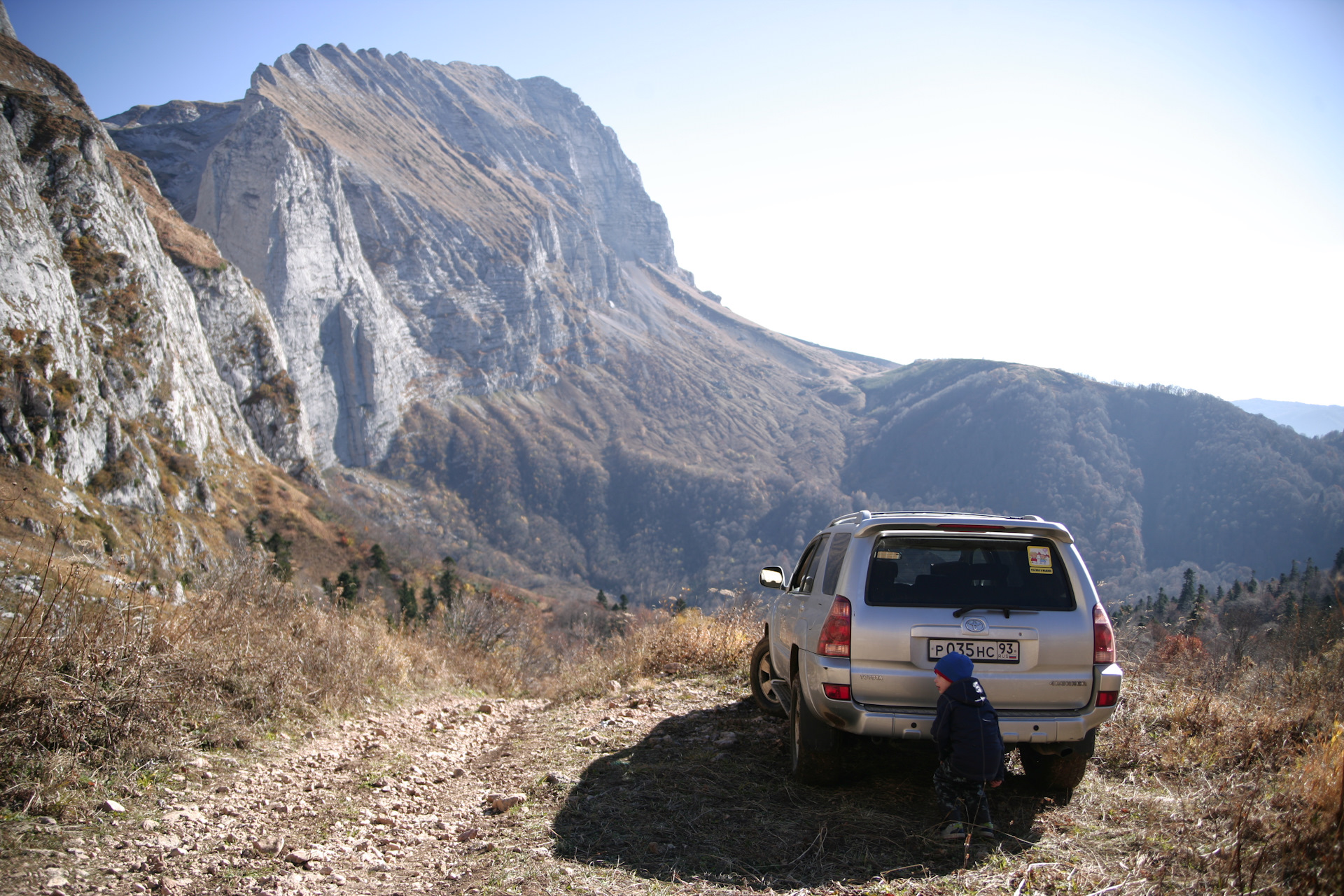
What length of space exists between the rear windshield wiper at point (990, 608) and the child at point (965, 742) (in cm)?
27

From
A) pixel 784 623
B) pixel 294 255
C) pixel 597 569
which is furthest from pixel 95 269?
pixel 597 569

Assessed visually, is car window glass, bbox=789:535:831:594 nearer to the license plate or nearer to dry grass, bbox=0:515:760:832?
the license plate

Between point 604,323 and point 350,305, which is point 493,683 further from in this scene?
point 604,323

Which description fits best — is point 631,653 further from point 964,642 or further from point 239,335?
point 239,335

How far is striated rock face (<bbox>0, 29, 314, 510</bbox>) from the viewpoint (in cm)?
3528

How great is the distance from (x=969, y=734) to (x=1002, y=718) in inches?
16.5

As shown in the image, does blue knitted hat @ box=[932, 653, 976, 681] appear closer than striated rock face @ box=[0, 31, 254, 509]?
Yes

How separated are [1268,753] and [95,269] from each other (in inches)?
2323

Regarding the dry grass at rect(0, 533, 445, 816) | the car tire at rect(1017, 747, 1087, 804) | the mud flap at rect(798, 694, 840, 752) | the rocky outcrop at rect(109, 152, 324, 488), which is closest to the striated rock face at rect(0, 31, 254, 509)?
the rocky outcrop at rect(109, 152, 324, 488)

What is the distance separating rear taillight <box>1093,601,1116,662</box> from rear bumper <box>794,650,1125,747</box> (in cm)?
6

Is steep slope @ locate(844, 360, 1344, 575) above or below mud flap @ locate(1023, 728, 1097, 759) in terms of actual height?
above

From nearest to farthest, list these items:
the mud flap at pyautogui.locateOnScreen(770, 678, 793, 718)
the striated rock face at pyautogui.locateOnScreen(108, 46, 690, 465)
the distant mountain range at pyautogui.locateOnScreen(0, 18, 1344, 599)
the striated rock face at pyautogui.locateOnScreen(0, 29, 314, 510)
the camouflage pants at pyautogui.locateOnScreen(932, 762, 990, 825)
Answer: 1. the camouflage pants at pyautogui.locateOnScreen(932, 762, 990, 825)
2. the mud flap at pyautogui.locateOnScreen(770, 678, 793, 718)
3. the striated rock face at pyautogui.locateOnScreen(0, 29, 314, 510)
4. the distant mountain range at pyautogui.locateOnScreen(0, 18, 1344, 599)
5. the striated rock face at pyautogui.locateOnScreen(108, 46, 690, 465)

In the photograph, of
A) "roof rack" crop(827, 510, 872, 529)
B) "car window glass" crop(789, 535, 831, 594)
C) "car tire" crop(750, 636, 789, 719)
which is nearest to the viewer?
"roof rack" crop(827, 510, 872, 529)

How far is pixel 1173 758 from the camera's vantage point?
16.4 feet
